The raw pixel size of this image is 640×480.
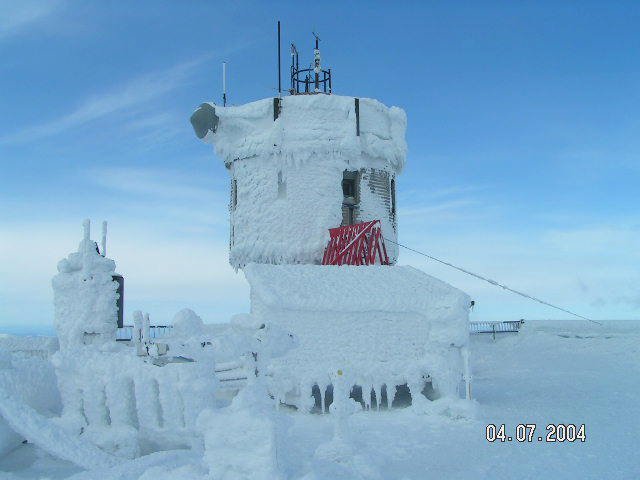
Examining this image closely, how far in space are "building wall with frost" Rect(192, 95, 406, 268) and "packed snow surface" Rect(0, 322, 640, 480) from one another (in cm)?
712

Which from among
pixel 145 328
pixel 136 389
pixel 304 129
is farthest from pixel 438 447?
pixel 304 129

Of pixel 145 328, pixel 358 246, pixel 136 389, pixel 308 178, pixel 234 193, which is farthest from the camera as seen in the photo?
pixel 234 193

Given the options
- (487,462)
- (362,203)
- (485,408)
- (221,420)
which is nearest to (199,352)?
(221,420)

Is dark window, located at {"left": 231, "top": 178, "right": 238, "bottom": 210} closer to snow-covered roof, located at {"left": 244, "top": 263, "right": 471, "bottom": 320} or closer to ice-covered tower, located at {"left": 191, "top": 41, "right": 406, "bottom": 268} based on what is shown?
ice-covered tower, located at {"left": 191, "top": 41, "right": 406, "bottom": 268}

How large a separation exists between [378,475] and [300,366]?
463cm

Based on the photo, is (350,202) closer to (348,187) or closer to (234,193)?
(348,187)

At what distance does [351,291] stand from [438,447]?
14.1 ft

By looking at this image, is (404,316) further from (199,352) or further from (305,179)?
(305,179)

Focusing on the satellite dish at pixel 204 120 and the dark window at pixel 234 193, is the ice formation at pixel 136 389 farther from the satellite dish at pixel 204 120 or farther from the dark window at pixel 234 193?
the satellite dish at pixel 204 120

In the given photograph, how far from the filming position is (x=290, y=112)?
61.5 ft

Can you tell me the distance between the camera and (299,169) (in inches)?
733

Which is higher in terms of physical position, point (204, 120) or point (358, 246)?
point (204, 120)

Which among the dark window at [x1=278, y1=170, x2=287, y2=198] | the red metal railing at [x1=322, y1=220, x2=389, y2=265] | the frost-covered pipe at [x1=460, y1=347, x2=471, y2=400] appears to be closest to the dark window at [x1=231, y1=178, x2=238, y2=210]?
the dark window at [x1=278, y1=170, x2=287, y2=198]

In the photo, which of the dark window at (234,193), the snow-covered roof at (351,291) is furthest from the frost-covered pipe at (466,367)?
the dark window at (234,193)
